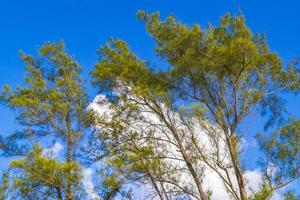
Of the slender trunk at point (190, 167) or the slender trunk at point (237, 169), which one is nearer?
the slender trunk at point (237, 169)

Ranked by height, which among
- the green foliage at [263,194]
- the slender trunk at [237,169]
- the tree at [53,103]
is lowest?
the green foliage at [263,194]

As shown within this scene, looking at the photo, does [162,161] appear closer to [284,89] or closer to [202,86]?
[202,86]

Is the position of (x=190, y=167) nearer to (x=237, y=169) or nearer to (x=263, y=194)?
(x=237, y=169)

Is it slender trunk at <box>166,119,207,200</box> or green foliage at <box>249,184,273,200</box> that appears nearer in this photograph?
green foliage at <box>249,184,273,200</box>

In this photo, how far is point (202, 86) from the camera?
19156 mm

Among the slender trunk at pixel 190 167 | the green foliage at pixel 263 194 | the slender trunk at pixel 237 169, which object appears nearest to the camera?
the green foliage at pixel 263 194

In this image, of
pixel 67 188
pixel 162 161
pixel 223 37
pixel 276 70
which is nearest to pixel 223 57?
pixel 223 37

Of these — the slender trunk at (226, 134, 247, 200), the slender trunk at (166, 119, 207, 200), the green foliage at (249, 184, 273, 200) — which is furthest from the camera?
the slender trunk at (166, 119, 207, 200)

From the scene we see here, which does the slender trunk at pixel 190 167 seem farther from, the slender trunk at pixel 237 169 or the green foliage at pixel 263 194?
the green foliage at pixel 263 194

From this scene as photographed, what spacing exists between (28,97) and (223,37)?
24.3 feet

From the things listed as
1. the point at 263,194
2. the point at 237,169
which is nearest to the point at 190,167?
the point at 237,169

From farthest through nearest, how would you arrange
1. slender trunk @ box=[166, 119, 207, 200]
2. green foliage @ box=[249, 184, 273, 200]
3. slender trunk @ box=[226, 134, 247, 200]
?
slender trunk @ box=[166, 119, 207, 200]
slender trunk @ box=[226, 134, 247, 200]
green foliage @ box=[249, 184, 273, 200]

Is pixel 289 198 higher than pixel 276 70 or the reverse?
the reverse

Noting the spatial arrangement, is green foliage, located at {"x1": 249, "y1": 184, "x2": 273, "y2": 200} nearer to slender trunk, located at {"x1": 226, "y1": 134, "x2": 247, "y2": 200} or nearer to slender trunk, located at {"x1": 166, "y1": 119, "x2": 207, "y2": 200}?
slender trunk, located at {"x1": 226, "y1": 134, "x2": 247, "y2": 200}
